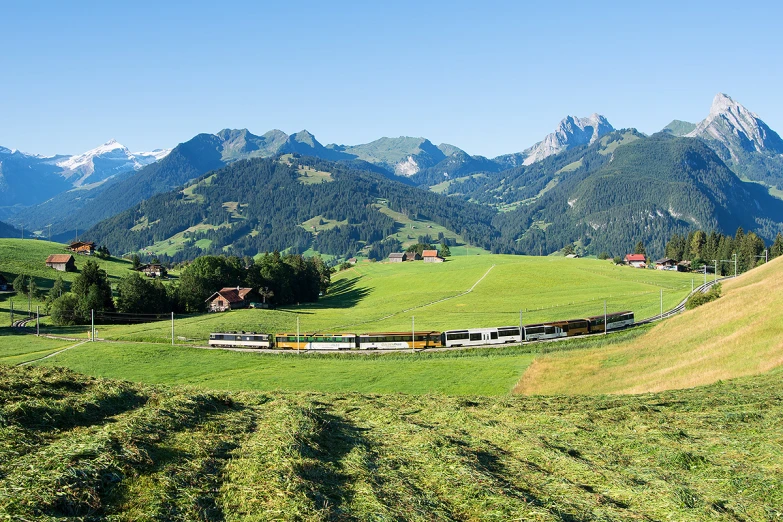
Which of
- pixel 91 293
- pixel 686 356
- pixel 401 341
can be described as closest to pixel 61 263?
pixel 91 293

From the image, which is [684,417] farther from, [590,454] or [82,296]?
[82,296]

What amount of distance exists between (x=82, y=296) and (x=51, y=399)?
99126 millimetres

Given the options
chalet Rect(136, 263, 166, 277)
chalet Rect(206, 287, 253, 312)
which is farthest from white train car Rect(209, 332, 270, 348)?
chalet Rect(136, 263, 166, 277)

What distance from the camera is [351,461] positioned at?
1368 cm

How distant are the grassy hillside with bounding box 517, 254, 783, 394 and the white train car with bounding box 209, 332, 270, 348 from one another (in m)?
40.3

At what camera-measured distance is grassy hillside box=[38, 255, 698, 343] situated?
9294cm

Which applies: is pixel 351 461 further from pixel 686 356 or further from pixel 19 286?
pixel 19 286

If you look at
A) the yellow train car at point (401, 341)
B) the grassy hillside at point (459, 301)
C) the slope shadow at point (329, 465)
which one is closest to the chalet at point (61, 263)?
the grassy hillside at point (459, 301)

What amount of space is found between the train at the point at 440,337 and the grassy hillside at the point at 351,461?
55186mm

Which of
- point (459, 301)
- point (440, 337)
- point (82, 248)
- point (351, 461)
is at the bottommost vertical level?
point (440, 337)

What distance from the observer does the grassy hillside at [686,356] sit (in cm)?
4100

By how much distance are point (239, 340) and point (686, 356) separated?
57680 millimetres

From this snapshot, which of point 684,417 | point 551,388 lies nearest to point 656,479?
point 684,417

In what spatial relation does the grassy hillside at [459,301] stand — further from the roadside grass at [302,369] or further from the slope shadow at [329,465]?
the slope shadow at [329,465]
